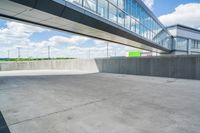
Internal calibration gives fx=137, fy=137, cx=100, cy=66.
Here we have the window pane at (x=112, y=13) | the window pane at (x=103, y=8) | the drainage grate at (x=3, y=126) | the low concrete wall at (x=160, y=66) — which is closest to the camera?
the drainage grate at (x=3, y=126)

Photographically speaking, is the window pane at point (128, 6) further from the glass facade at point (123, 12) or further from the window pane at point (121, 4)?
the window pane at point (121, 4)

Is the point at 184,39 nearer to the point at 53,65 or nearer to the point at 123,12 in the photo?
the point at 123,12

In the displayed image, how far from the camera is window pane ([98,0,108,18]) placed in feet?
33.0

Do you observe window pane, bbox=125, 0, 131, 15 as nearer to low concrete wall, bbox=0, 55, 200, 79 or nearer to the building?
low concrete wall, bbox=0, 55, 200, 79

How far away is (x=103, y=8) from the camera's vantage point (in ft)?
34.7

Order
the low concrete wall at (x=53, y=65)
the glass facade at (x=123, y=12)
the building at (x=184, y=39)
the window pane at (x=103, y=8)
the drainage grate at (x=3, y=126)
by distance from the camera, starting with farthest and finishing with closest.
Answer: the building at (x=184, y=39) → the low concrete wall at (x=53, y=65) → the window pane at (x=103, y=8) → the glass facade at (x=123, y=12) → the drainage grate at (x=3, y=126)

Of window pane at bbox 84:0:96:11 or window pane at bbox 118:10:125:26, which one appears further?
window pane at bbox 118:10:125:26

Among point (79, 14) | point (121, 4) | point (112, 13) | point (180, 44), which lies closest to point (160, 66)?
point (112, 13)

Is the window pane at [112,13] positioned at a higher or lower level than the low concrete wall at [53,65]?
higher

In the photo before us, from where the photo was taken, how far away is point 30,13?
7.56 meters

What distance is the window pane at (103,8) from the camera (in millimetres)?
10062

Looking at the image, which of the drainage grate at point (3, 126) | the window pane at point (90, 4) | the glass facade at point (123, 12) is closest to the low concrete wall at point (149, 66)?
the glass facade at point (123, 12)

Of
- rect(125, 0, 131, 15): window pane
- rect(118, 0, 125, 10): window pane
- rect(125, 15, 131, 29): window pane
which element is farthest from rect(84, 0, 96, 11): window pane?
rect(125, 0, 131, 15): window pane

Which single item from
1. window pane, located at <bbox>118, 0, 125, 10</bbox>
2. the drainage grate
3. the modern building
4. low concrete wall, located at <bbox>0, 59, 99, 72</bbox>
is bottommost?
the drainage grate
